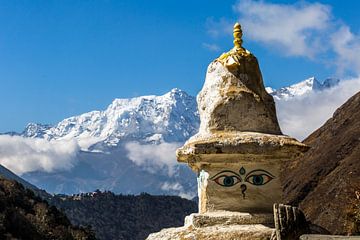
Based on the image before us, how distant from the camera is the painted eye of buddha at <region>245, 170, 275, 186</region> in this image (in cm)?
706

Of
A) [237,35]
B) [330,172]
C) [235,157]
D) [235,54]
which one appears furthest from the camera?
[330,172]

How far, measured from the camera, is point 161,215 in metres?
86.6

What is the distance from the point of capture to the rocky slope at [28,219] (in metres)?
44.0

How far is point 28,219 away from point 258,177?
40168 mm

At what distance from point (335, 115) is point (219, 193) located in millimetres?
81669

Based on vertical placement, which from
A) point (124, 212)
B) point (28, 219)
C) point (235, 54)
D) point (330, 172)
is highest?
point (124, 212)

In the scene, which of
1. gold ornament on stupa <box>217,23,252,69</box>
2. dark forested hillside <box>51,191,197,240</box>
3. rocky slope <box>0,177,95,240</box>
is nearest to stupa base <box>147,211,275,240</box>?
gold ornament on stupa <box>217,23,252,69</box>

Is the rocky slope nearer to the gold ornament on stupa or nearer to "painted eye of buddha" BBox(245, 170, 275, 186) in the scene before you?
the gold ornament on stupa

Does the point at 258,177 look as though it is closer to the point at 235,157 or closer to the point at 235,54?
the point at 235,157

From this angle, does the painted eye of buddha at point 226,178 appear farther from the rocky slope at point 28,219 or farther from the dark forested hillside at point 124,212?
the dark forested hillside at point 124,212

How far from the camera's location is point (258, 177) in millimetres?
7086

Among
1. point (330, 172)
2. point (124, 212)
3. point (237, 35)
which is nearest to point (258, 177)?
point (237, 35)

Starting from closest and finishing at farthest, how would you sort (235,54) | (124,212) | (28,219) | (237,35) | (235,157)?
1. (235,157)
2. (235,54)
3. (237,35)
4. (28,219)
5. (124,212)

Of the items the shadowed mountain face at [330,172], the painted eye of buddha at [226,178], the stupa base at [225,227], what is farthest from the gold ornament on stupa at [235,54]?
the shadowed mountain face at [330,172]
